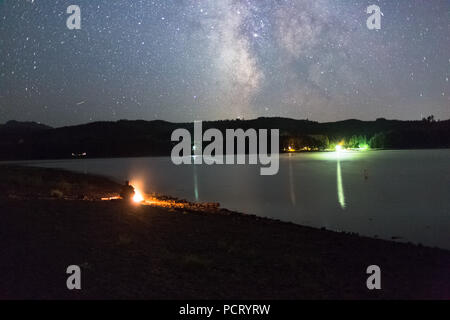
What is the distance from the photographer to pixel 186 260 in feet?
26.5

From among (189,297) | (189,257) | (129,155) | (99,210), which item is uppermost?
(129,155)

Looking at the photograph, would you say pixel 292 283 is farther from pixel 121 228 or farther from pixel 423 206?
pixel 423 206

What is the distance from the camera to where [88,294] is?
6.30m

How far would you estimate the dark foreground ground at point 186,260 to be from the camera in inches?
265

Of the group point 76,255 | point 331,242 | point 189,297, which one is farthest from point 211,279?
point 331,242

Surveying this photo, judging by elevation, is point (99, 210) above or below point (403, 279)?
above

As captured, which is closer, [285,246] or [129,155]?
[285,246]

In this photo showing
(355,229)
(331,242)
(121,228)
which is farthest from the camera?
(355,229)

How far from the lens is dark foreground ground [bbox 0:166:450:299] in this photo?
6727 millimetres

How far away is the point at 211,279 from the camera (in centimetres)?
728

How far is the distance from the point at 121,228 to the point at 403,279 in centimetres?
662

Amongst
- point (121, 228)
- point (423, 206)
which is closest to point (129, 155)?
point (423, 206)

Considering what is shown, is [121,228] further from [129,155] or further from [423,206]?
[129,155]

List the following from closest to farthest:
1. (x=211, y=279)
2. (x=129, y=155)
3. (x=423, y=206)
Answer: (x=211, y=279), (x=423, y=206), (x=129, y=155)
